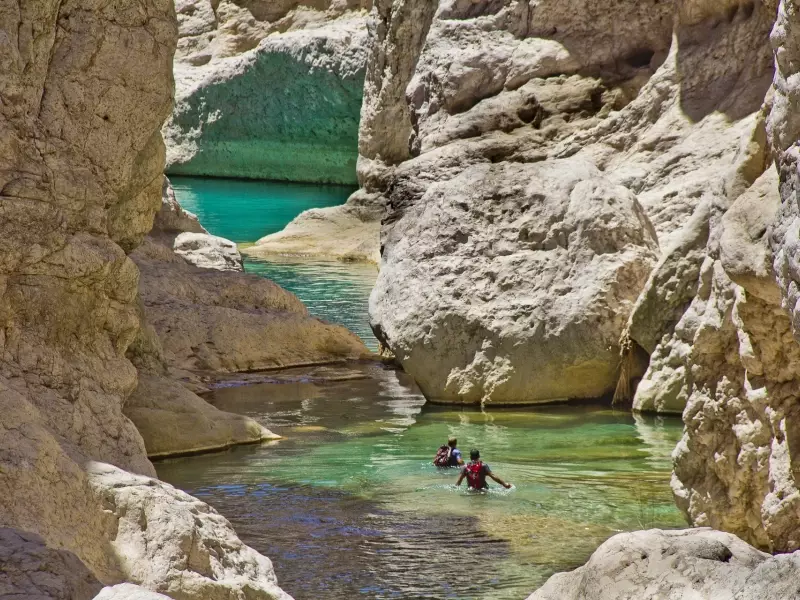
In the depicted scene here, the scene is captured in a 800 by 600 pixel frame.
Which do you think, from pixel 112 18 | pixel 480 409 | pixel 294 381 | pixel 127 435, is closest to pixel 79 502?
pixel 127 435

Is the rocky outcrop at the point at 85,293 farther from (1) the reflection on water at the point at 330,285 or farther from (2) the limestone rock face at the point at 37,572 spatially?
(1) the reflection on water at the point at 330,285

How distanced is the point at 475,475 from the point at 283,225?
21.8 metres

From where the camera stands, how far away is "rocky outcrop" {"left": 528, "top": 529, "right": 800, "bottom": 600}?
11.5 feet

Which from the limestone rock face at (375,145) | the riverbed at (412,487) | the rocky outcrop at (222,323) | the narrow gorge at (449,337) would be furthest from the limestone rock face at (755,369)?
the limestone rock face at (375,145)

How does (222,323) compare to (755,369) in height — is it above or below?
below

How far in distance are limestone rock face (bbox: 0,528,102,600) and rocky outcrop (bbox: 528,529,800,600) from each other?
4.28ft

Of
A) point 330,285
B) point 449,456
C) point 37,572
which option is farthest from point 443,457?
point 330,285

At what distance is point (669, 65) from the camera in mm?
16906

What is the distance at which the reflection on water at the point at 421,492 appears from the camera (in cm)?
754

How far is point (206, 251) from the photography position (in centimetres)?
1848

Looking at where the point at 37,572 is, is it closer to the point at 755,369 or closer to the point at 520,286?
the point at 755,369

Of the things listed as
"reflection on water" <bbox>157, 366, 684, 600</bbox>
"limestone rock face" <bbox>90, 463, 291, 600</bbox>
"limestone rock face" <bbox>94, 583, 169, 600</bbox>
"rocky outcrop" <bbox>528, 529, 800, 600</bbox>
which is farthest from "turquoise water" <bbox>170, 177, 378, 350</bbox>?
"limestone rock face" <bbox>94, 583, 169, 600</bbox>

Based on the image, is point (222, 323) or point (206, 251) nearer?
point (222, 323)

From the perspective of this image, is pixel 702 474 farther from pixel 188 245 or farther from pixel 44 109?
pixel 188 245
